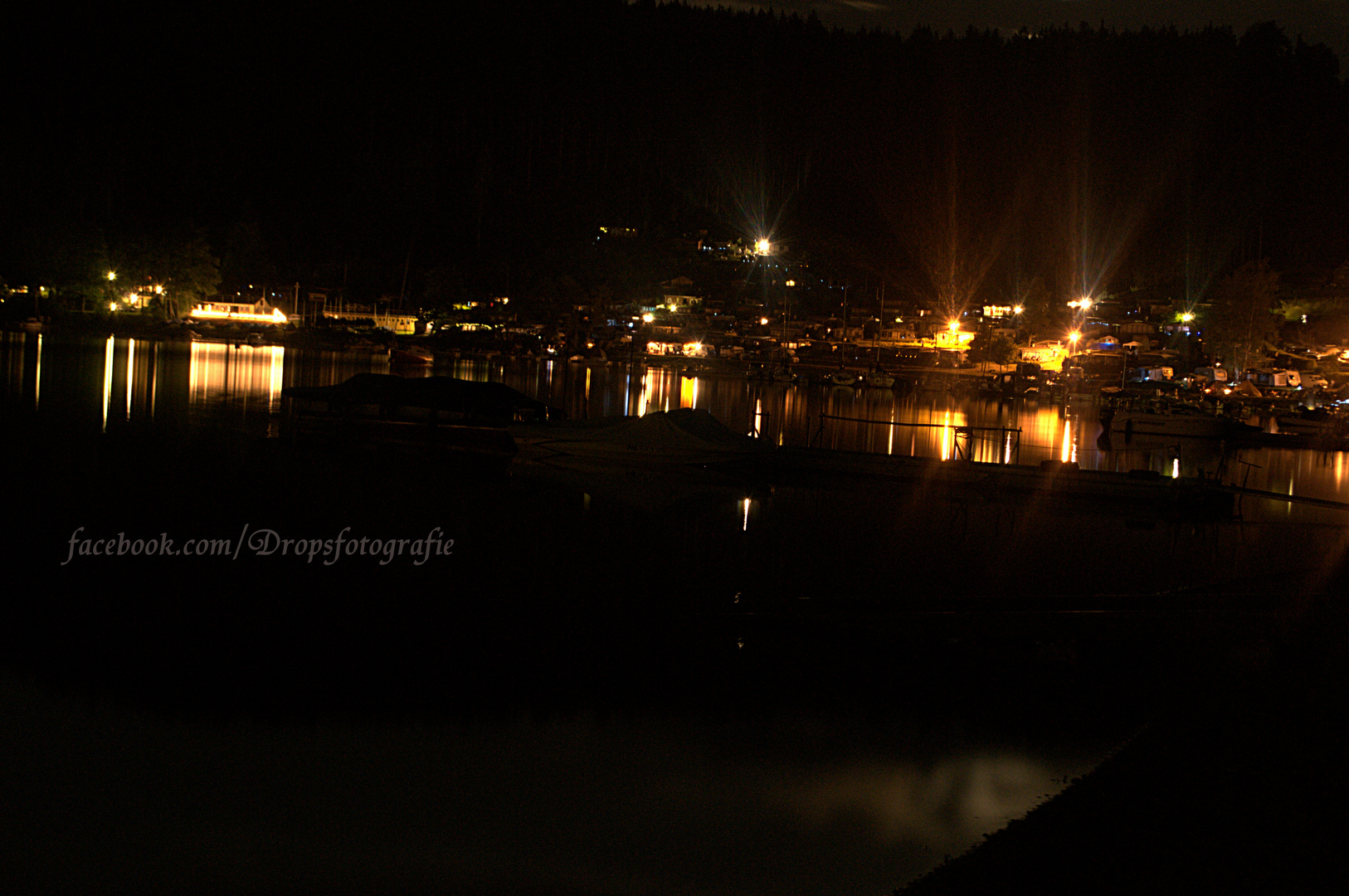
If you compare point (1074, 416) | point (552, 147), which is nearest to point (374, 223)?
point (552, 147)

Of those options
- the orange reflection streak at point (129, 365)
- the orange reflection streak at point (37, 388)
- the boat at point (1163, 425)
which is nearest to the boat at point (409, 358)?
the orange reflection streak at point (129, 365)

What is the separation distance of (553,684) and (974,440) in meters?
24.8

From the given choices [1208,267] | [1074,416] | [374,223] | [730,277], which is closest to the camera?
[1074,416]

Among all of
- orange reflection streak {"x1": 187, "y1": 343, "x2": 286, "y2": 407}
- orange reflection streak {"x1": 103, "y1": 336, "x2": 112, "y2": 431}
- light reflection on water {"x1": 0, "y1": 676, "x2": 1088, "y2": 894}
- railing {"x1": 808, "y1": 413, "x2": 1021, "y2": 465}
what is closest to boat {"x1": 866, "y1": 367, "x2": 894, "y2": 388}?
railing {"x1": 808, "y1": 413, "x2": 1021, "y2": 465}

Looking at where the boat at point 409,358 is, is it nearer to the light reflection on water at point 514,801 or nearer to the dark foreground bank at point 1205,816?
the light reflection on water at point 514,801

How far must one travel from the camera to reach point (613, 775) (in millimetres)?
6910

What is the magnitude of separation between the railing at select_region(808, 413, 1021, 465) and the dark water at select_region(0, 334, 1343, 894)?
7462 mm

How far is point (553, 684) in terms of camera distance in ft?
26.7

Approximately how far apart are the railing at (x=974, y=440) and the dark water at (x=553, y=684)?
24.5ft

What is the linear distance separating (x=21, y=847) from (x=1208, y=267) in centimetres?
11320

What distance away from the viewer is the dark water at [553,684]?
6.10m

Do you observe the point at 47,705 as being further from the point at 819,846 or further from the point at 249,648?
the point at 819,846

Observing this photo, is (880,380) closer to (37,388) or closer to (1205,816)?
(37,388)

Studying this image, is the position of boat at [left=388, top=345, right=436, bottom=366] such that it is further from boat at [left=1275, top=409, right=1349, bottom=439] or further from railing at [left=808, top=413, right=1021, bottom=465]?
boat at [left=1275, top=409, right=1349, bottom=439]
